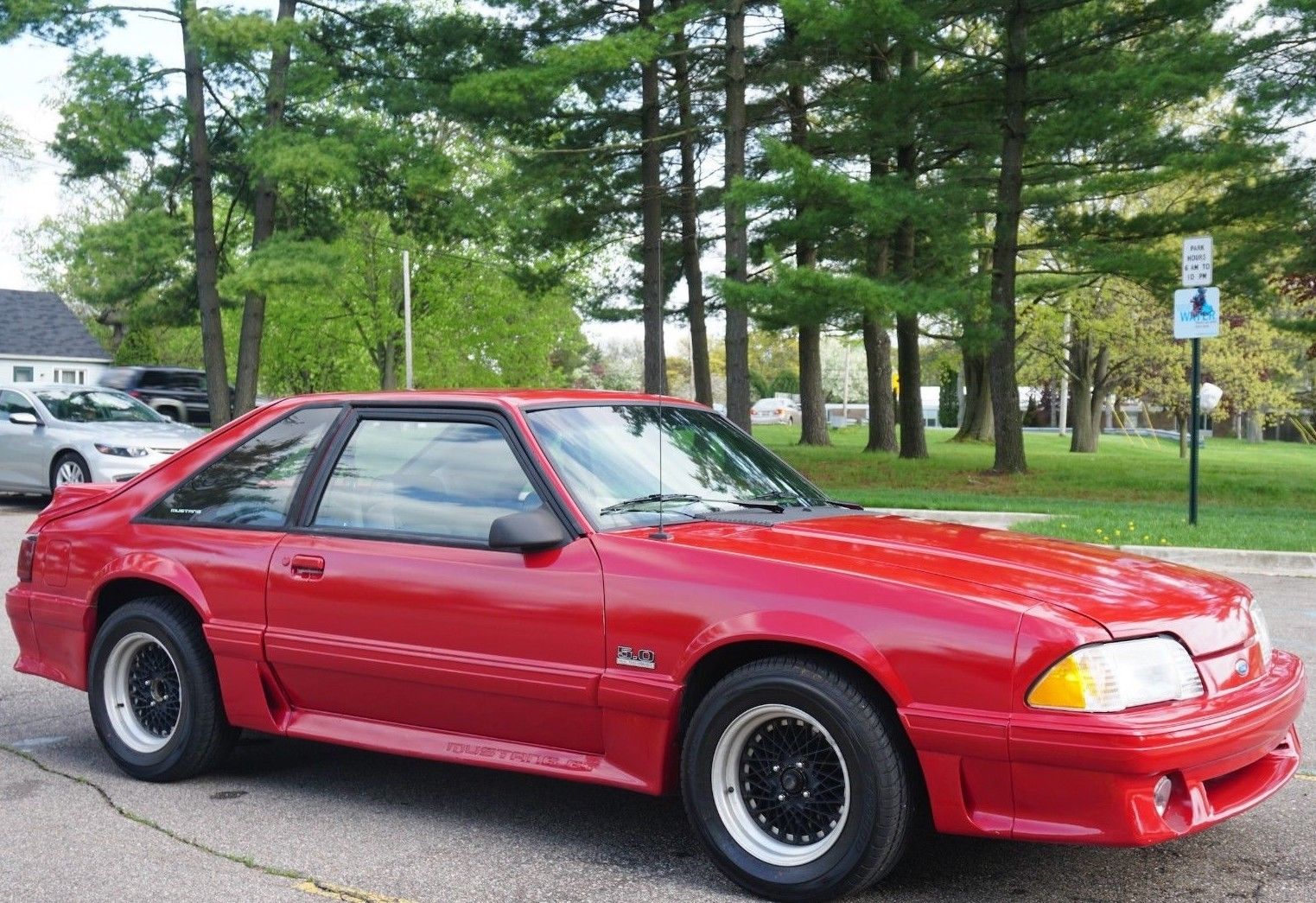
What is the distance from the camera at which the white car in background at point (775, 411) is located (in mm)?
84625

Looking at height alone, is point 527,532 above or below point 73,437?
below

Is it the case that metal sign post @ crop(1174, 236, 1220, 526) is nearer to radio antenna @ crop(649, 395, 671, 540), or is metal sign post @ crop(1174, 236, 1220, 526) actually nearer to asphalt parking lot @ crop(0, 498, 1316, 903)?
asphalt parking lot @ crop(0, 498, 1316, 903)

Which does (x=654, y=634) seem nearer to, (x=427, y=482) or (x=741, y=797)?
(x=741, y=797)

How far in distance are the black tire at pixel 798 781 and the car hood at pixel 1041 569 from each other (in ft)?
1.23

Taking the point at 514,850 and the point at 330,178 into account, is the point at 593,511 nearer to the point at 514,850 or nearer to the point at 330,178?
the point at 514,850

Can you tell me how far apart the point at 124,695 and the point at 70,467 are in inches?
493

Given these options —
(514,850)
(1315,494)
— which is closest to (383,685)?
(514,850)

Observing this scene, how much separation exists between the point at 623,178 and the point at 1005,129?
27.4ft

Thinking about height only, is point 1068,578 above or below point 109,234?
below

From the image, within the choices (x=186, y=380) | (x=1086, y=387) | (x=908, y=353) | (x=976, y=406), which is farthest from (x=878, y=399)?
(x=186, y=380)

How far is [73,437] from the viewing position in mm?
16953

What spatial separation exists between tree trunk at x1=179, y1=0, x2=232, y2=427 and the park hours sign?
1919 cm

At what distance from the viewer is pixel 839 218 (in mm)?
22578

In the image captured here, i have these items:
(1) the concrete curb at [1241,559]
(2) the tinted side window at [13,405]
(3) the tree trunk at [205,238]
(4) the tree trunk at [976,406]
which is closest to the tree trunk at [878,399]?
(4) the tree trunk at [976,406]
